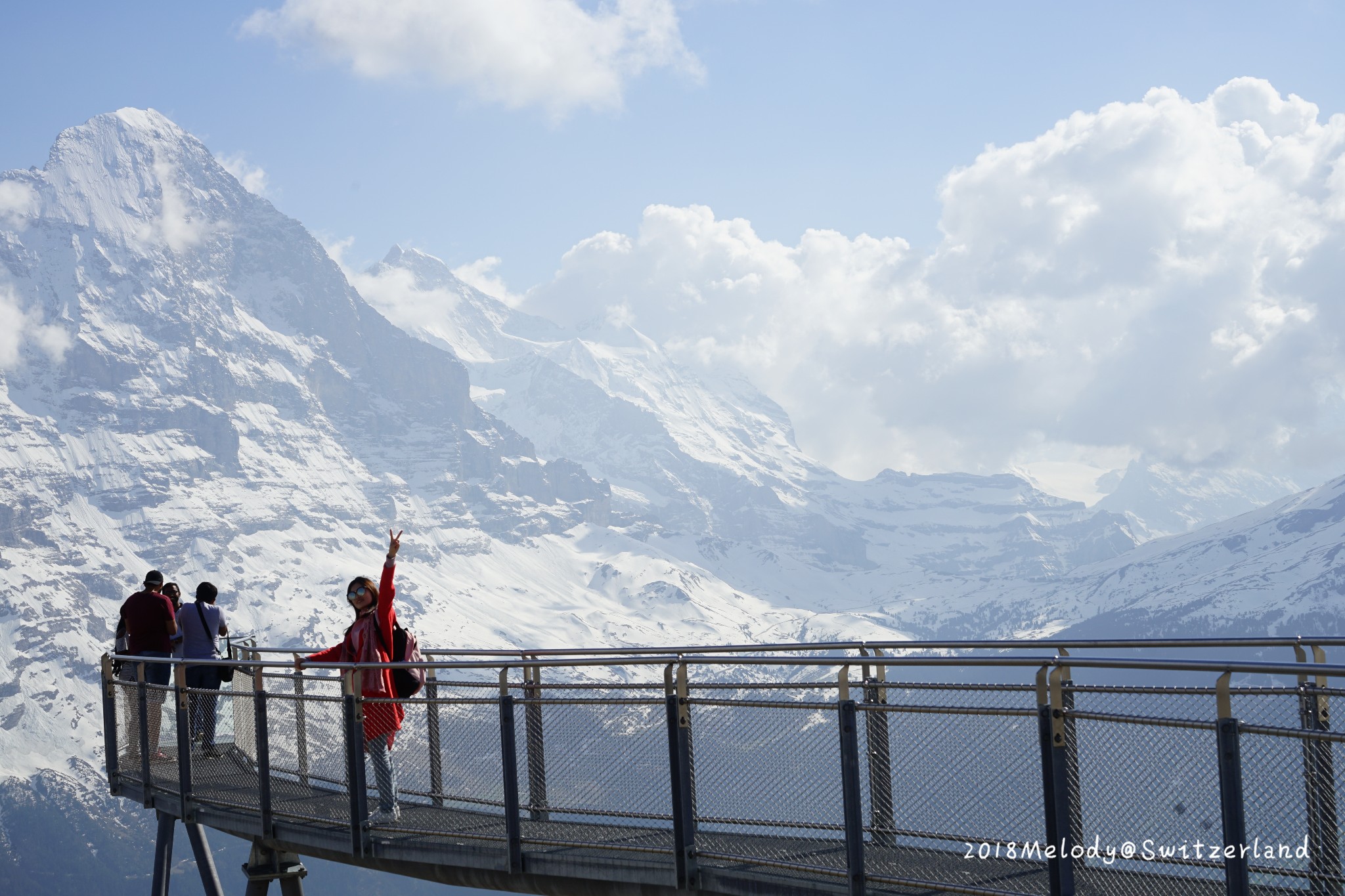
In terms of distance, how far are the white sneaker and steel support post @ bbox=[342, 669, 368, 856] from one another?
91 millimetres

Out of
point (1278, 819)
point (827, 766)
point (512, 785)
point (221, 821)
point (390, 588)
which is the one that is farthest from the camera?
point (221, 821)

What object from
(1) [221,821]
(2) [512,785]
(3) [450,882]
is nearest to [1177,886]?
(2) [512,785]

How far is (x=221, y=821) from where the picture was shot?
526 inches

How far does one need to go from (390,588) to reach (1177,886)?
6631mm

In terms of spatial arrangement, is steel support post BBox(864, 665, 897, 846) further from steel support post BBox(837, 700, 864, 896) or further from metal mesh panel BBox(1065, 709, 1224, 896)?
metal mesh panel BBox(1065, 709, 1224, 896)

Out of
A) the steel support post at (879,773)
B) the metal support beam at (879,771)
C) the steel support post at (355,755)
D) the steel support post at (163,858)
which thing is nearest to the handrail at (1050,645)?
the metal support beam at (879,771)

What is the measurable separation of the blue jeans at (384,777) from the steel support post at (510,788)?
146cm

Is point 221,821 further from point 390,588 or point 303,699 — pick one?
point 390,588

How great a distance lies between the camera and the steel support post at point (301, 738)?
12.3 m

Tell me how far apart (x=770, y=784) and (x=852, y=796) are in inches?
32.8

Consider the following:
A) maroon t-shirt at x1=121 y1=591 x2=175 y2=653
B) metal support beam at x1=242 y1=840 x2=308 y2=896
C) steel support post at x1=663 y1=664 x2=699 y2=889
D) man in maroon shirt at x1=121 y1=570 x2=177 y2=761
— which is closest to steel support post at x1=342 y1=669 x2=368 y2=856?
steel support post at x1=663 y1=664 x2=699 y2=889

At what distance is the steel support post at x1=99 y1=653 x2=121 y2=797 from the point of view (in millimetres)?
15273

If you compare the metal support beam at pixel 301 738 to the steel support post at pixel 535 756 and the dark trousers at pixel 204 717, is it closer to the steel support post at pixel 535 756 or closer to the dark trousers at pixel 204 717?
the dark trousers at pixel 204 717

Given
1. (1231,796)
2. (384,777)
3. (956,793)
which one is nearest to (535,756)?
(384,777)
